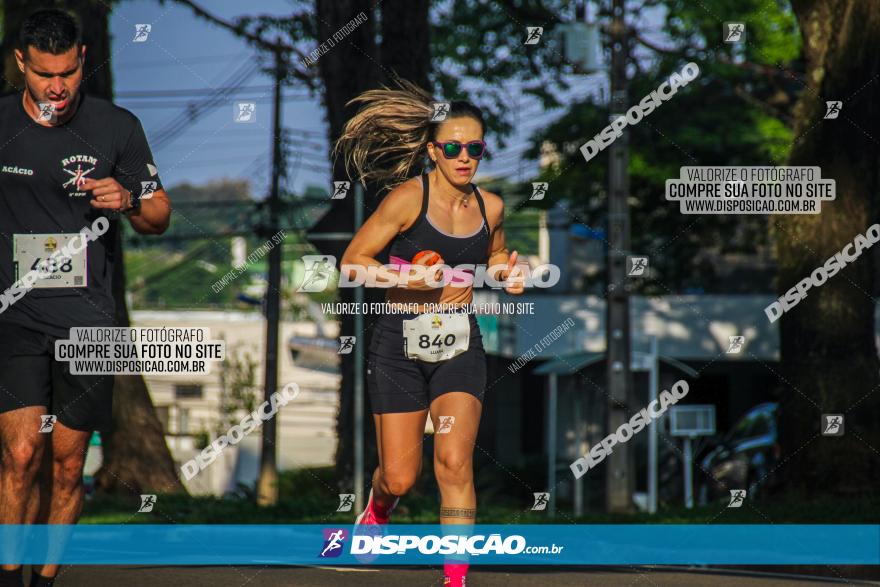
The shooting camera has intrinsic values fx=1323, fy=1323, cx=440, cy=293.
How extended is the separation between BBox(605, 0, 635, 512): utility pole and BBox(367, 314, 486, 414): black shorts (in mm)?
8526

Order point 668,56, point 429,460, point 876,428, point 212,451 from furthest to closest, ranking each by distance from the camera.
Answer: point 668,56
point 429,460
point 876,428
point 212,451

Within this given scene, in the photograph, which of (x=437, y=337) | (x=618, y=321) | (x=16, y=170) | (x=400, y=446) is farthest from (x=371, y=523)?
(x=618, y=321)

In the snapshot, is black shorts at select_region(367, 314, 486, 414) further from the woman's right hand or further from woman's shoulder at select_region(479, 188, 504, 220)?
woman's shoulder at select_region(479, 188, 504, 220)

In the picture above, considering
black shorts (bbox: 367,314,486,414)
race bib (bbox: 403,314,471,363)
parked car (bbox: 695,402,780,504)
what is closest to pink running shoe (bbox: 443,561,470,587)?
black shorts (bbox: 367,314,486,414)

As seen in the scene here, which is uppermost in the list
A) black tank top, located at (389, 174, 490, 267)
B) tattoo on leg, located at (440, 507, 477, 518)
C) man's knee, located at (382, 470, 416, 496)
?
black tank top, located at (389, 174, 490, 267)

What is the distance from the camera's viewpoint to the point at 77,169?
19.5 ft

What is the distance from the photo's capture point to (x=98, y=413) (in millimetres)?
5770

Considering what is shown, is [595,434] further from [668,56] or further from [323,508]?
[323,508]

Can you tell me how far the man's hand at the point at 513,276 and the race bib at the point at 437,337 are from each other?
30cm

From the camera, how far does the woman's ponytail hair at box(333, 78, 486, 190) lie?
714cm

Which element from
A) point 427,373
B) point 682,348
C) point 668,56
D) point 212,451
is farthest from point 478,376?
point 682,348

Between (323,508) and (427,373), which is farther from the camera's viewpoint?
(323,508)

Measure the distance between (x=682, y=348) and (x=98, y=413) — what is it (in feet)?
70.7

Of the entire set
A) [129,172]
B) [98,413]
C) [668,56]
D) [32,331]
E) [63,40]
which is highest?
[668,56]
